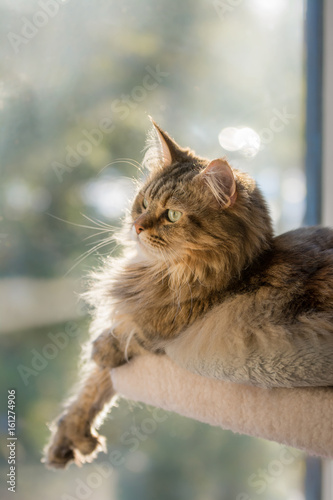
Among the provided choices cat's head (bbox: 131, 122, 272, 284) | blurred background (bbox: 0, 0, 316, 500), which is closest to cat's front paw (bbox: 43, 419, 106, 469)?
blurred background (bbox: 0, 0, 316, 500)

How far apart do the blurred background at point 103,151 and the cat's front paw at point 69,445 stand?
1.18ft

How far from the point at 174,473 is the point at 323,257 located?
1268mm

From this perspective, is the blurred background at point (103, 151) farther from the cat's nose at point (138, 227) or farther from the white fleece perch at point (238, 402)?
the white fleece perch at point (238, 402)

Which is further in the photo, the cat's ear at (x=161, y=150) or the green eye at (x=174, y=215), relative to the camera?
the cat's ear at (x=161, y=150)

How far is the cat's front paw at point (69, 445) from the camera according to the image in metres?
1.09

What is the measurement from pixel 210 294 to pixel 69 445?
52 cm

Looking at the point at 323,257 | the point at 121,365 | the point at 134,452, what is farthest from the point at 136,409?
the point at 323,257

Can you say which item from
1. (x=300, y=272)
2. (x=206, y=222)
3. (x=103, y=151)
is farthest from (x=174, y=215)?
(x=103, y=151)

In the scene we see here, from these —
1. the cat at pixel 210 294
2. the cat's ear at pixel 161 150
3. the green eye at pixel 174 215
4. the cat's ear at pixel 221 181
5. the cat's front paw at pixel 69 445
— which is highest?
the cat's ear at pixel 161 150

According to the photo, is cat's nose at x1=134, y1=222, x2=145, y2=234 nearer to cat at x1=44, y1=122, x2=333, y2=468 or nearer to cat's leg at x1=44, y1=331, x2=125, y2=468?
cat at x1=44, y1=122, x2=333, y2=468

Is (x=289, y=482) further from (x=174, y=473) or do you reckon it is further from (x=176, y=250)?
(x=176, y=250)

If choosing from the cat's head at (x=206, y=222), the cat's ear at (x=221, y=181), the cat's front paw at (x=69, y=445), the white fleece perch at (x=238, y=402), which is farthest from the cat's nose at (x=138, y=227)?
the cat's front paw at (x=69, y=445)

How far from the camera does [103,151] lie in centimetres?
159

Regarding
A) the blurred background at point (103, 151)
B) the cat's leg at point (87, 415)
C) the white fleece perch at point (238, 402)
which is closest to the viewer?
the white fleece perch at point (238, 402)
